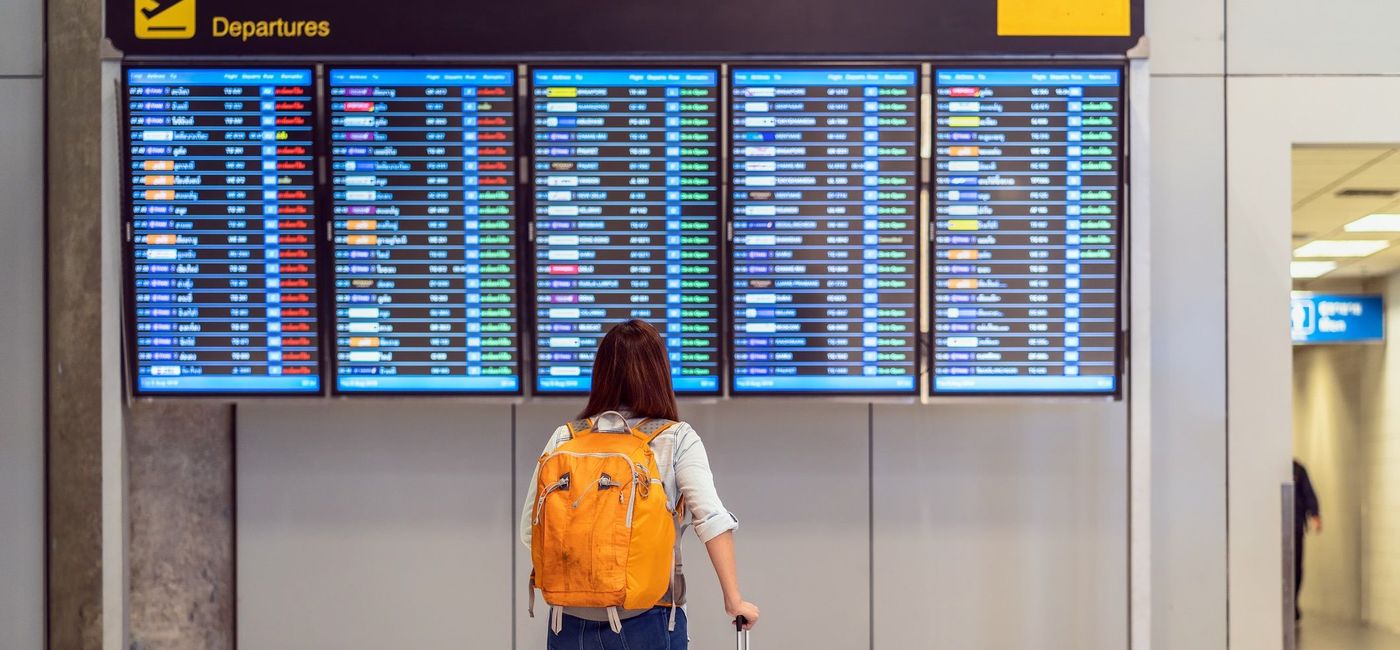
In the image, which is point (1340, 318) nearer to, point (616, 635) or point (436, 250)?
point (436, 250)

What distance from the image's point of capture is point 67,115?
14.6ft

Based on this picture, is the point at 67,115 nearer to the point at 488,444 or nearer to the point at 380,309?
the point at 380,309

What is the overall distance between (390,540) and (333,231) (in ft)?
4.05

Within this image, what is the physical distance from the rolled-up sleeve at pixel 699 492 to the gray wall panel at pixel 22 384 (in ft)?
9.74

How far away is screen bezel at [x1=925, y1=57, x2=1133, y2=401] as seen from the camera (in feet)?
12.9

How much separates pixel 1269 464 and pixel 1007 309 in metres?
1.31

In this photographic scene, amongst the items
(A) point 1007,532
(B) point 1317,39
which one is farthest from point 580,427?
(B) point 1317,39

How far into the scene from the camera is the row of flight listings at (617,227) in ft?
13.0

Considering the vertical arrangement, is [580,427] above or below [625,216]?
below

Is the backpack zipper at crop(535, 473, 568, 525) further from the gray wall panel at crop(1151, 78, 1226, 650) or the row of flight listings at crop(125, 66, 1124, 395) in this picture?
the gray wall panel at crop(1151, 78, 1226, 650)

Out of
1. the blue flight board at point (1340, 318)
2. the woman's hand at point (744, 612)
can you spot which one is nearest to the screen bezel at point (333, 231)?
the woman's hand at point (744, 612)

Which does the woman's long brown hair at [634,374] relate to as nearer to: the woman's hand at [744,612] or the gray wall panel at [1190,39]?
the woman's hand at [744,612]

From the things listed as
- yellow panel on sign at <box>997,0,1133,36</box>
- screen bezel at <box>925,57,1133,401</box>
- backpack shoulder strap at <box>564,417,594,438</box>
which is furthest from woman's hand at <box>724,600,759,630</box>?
yellow panel on sign at <box>997,0,1133,36</box>

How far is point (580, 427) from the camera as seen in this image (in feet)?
9.94
